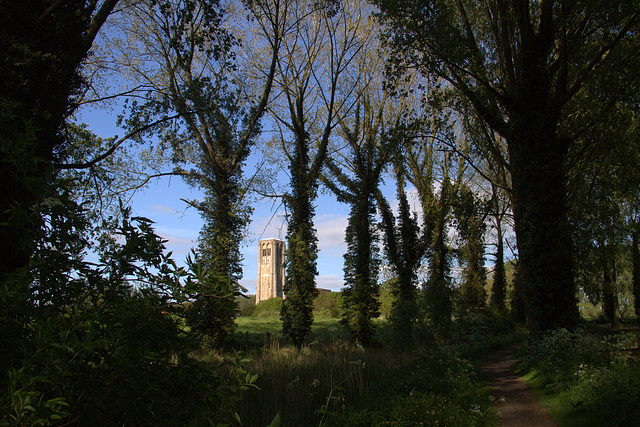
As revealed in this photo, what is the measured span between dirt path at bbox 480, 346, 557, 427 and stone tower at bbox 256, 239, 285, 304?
47615mm

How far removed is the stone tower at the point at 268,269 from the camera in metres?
58.5

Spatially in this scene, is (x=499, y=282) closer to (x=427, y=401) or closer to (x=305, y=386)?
(x=427, y=401)

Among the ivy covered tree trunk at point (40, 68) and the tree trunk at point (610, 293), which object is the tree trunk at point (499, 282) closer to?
the tree trunk at point (610, 293)

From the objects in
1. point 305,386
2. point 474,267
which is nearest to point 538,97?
point 305,386

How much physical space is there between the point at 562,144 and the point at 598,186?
36.9ft

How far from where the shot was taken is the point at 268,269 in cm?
6050

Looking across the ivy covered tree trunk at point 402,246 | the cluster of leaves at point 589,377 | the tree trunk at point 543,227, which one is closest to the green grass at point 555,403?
the cluster of leaves at point 589,377

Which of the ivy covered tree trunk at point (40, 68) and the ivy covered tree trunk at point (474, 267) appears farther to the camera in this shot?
the ivy covered tree trunk at point (474, 267)

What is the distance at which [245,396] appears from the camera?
6.45 meters

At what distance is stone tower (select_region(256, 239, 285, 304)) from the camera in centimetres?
5847

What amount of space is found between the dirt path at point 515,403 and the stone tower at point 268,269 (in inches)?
1875

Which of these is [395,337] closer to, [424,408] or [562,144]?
[562,144]

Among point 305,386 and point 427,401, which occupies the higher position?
point 305,386

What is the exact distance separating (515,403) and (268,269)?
53825mm
